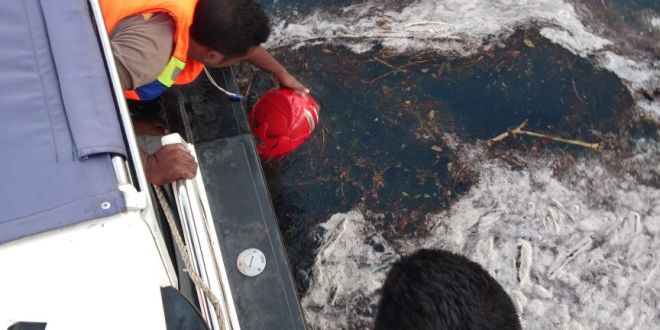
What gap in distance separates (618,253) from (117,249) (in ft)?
9.11

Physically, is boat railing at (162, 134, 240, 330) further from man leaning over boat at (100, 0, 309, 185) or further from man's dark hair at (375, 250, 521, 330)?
man's dark hair at (375, 250, 521, 330)

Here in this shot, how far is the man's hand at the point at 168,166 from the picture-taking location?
204cm

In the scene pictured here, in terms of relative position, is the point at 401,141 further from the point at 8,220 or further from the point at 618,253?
the point at 8,220

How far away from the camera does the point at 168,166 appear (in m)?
2.06

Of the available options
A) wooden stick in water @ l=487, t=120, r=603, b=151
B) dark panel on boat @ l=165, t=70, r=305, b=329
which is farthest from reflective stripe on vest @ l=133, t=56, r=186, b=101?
wooden stick in water @ l=487, t=120, r=603, b=151

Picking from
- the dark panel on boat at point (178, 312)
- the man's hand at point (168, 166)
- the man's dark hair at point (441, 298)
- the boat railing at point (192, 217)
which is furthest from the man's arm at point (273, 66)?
the dark panel on boat at point (178, 312)

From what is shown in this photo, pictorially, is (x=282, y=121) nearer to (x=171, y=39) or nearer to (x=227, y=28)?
(x=227, y=28)

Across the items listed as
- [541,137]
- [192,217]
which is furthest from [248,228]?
[541,137]

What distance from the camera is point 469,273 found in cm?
181

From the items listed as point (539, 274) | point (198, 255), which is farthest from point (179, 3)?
point (539, 274)

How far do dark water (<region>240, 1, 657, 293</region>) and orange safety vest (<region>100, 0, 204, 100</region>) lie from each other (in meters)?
0.95

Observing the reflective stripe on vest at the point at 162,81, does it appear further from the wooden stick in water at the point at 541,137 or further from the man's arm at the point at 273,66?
the wooden stick in water at the point at 541,137

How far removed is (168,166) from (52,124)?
2.03 feet

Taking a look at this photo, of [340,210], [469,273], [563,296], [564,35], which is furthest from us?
[564,35]
